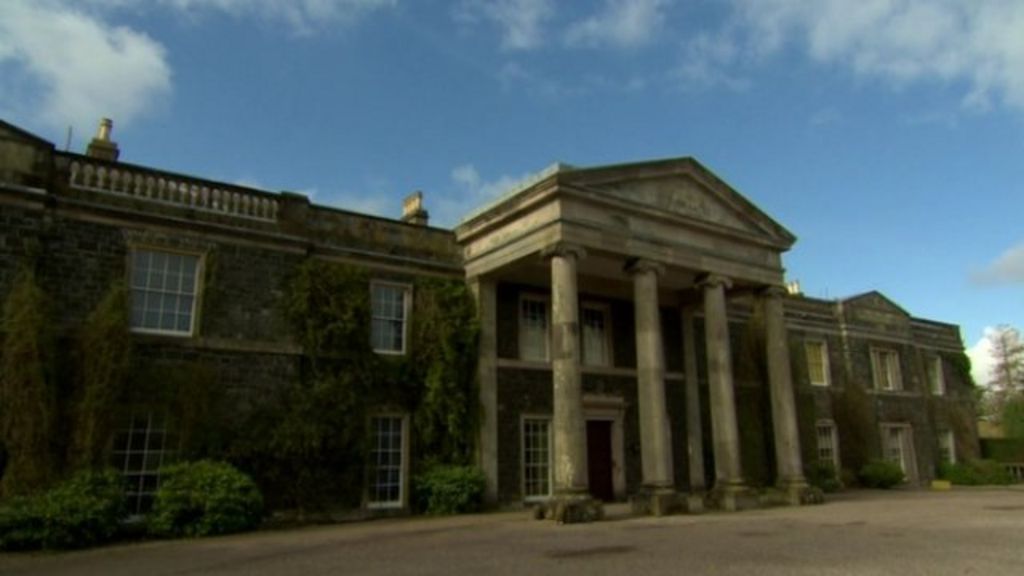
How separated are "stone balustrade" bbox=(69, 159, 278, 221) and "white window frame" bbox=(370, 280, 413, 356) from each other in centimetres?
289

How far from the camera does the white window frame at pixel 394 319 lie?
1725 cm

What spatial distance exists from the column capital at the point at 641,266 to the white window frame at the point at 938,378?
20.2 meters

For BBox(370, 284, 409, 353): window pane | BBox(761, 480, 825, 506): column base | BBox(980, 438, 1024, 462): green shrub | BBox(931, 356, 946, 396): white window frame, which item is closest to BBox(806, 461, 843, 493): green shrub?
BBox(761, 480, 825, 506): column base

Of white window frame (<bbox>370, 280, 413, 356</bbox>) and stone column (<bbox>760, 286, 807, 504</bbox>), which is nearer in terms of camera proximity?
white window frame (<bbox>370, 280, 413, 356</bbox>)

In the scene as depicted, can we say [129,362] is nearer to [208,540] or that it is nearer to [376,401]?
[208,540]

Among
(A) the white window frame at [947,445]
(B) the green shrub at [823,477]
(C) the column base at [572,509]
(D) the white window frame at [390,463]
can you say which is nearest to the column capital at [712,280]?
(C) the column base at [572,509]

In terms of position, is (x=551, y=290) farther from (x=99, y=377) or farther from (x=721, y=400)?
(x=99, y=377)

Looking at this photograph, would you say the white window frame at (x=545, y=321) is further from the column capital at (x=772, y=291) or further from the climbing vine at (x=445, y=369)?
the column capital at (x=772, y=291)

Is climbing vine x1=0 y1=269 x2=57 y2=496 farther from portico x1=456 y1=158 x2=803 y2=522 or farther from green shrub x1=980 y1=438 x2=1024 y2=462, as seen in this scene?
green shrub x1=980 y1=438 x2=1024 y2=462

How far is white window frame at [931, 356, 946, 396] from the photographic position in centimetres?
3053

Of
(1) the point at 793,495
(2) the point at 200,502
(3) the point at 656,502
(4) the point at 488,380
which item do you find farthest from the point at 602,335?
(2) the point at 200,502

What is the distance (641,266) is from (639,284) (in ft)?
1.36

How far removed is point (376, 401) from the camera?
16.6 metres

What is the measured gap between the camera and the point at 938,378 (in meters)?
30.7
